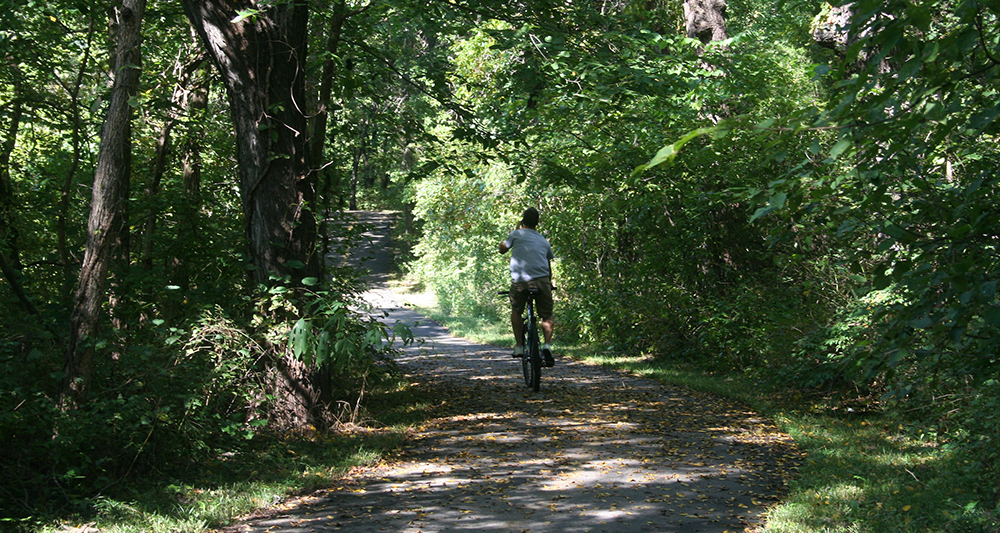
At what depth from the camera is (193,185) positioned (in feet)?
30.2

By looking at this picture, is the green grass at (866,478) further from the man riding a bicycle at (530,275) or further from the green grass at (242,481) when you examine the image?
the green grass at (242,481)

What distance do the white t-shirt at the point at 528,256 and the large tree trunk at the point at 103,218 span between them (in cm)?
533

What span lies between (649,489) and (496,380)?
221 inches

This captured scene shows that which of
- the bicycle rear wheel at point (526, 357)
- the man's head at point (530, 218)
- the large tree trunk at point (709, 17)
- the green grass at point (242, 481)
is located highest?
the large tree trunk at point (709, 17)

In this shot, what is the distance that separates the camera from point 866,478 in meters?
5.51

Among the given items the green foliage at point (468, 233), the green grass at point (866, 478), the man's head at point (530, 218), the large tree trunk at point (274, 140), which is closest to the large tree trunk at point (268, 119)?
the large tree trunk at point (274, 140)

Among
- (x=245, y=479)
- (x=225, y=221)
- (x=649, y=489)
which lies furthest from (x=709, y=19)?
(x=245, y=479)

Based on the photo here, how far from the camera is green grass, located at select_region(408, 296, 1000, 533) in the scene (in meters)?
4.43

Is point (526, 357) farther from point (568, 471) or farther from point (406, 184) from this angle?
point (568, 471)

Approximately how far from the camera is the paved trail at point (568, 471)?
16.1ft

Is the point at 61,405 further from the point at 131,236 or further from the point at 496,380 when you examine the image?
the point at 496,380

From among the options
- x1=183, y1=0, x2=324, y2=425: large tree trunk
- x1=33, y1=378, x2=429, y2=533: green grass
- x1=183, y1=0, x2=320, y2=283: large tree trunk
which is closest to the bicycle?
x1=33, y1=378, x2=429, y2=533: green grass

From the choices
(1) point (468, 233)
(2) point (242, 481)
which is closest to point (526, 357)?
(2) point (242, 481)

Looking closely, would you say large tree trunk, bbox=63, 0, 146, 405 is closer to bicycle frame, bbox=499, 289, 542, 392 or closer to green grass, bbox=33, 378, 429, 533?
green grass, bbox=33, 378, 429, 533
